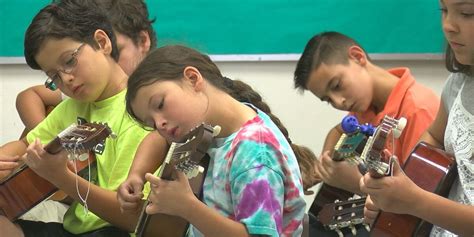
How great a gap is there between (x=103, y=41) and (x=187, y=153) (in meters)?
0.77

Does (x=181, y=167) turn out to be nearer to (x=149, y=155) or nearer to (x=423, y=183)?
(x=149, y=155)

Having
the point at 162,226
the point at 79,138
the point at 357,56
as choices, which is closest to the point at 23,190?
the point at 79,138

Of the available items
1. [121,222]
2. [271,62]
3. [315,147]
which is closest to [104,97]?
[121,222]

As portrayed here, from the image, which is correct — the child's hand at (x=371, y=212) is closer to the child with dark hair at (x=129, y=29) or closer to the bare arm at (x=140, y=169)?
the bare arm at (x=140, y=169)

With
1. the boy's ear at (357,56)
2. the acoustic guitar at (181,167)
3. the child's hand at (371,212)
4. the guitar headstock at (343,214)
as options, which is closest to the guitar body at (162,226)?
the acoustic guitar at (181,167)

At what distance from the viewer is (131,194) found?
1.69 meters

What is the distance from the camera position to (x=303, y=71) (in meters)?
2.40

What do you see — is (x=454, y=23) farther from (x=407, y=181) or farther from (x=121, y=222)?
(x=121, y=222)

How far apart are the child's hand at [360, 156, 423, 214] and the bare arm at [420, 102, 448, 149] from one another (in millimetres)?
383

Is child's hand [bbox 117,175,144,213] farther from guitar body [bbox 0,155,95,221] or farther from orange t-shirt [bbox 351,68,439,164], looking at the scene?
orange t-shirt [bbox 351,68,439,164]

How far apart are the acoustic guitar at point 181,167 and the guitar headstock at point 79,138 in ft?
0.71

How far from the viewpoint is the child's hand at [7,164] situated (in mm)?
1937

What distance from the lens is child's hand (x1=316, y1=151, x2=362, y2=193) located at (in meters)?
1.98

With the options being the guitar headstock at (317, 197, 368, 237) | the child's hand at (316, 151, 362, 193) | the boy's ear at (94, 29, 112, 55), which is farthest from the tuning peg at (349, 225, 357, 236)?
the boy's ear at (94, 29, 112, 55)
